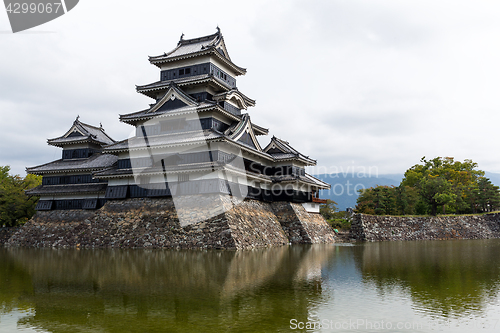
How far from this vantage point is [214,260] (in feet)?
57.1

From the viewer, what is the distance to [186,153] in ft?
93.0

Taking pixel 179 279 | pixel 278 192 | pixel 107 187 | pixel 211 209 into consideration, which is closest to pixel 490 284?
pixel 179 279

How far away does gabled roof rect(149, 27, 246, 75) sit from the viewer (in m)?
32.6

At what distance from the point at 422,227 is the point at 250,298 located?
3390 centimetres

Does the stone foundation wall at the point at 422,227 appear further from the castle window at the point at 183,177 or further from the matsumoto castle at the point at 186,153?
the castle window at the point at 183,177

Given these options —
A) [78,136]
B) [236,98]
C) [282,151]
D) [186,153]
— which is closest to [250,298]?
[186,153]

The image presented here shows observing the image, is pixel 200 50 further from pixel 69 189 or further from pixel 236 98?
pixel 69 189

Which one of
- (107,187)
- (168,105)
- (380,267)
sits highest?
(168,105)

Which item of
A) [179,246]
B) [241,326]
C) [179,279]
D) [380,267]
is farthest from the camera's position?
[179,246]

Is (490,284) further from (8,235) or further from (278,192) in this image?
(8,235)

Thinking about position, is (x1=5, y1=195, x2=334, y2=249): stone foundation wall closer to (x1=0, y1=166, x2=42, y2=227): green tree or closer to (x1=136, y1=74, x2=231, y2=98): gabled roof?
(x1=0, y1=166, x2=42, y2=227): green tree

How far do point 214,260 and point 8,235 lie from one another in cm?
2958

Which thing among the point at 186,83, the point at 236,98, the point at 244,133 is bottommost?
the point at 244,133

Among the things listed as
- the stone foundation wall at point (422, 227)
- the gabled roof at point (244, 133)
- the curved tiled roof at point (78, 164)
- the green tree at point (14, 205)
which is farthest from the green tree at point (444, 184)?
the green tree at point (14, 205)
